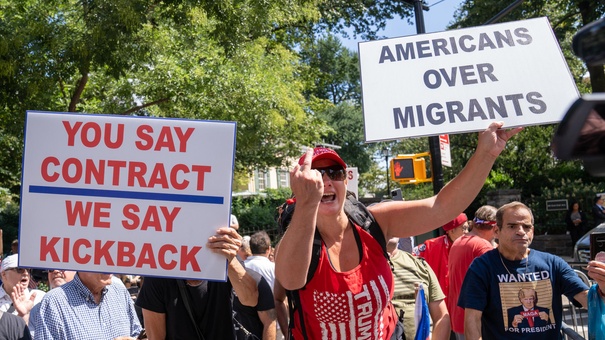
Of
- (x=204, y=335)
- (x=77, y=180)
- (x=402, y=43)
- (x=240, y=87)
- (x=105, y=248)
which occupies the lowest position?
(x=204, y=335)

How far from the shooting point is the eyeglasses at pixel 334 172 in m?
3.49

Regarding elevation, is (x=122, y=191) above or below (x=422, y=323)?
above

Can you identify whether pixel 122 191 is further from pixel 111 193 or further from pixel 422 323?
pixel 422 323

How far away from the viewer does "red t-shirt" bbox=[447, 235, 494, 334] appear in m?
6.72

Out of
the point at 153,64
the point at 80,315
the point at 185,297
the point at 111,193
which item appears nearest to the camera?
the point at 111,193

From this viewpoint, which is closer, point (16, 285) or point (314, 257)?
point (314, 257)

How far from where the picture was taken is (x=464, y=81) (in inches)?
175

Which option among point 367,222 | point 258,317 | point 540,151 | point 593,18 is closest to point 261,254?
point 258,317

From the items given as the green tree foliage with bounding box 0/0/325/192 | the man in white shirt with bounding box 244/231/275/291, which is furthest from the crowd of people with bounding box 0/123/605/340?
the green tree foliage with bounding box 0/0/325/192

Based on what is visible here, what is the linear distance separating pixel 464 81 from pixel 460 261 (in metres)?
2.71

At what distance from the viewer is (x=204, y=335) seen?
14.6 feet

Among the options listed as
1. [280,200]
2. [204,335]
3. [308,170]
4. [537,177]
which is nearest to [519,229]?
[204,335]

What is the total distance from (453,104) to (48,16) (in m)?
10.2

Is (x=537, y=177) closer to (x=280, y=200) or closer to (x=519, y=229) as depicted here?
(x=280, y=200)
